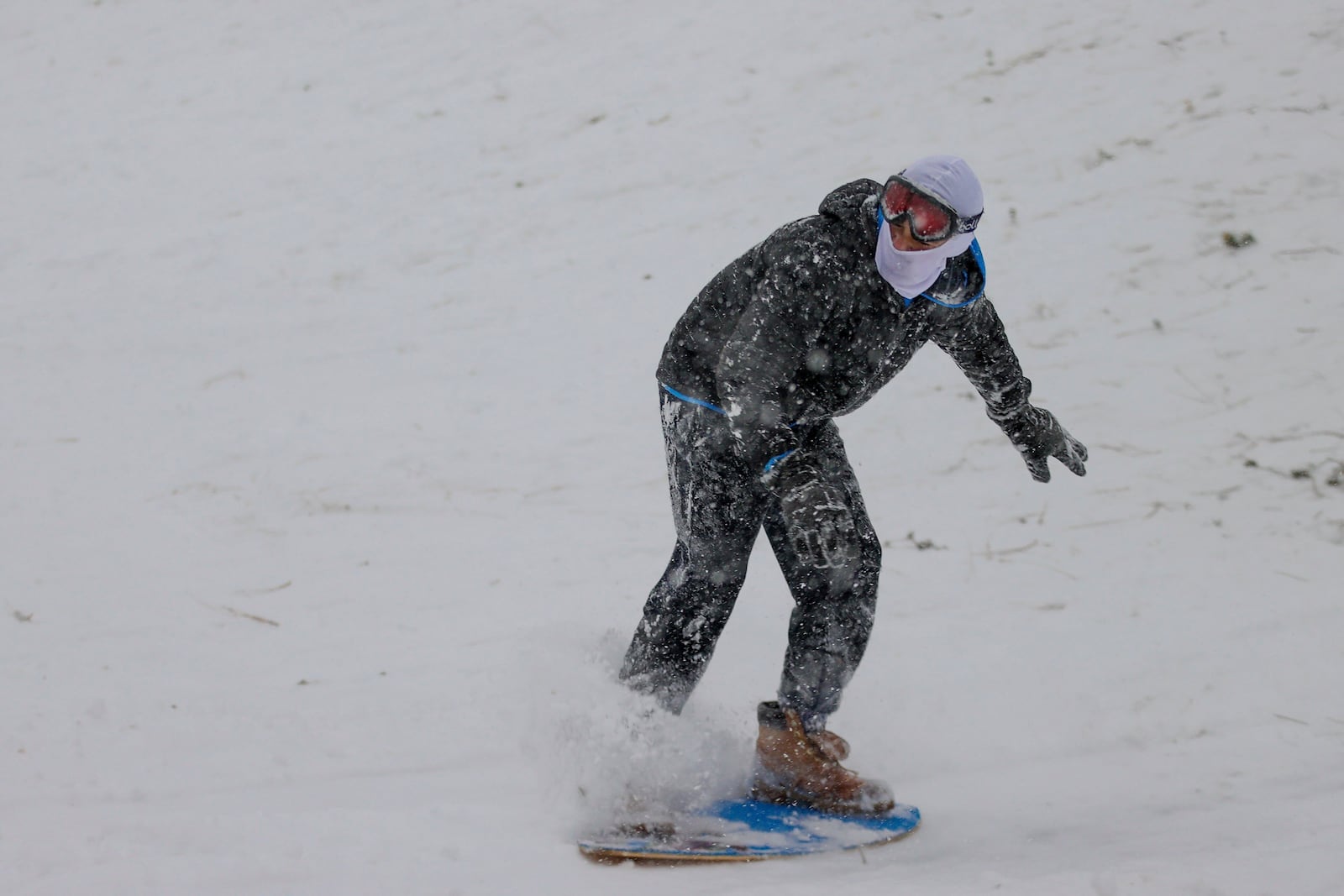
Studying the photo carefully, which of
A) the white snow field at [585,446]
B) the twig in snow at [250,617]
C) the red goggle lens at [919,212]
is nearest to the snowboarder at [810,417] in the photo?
the red goggle lens at [919,212]

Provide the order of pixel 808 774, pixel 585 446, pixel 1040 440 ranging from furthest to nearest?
1. pixel 585 446
2. pixel 1040 440
3. pixel 808 774

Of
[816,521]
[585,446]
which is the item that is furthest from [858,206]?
[585,446]

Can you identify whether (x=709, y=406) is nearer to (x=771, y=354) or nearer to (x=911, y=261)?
(x=771, y=354)

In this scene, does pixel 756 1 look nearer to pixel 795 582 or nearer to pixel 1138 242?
pixel 1138 242

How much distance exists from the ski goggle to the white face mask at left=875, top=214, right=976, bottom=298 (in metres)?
0.03

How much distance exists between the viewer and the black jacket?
253cm

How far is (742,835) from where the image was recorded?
286 cm

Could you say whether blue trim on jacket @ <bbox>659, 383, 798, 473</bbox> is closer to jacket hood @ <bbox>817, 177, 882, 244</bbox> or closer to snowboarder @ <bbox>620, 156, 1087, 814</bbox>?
snowboarder @ <bbox>620, 156, 1087, 814</bbox>

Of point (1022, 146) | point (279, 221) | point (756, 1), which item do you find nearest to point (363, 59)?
point (279, 221)

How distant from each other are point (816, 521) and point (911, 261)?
0.67 meters

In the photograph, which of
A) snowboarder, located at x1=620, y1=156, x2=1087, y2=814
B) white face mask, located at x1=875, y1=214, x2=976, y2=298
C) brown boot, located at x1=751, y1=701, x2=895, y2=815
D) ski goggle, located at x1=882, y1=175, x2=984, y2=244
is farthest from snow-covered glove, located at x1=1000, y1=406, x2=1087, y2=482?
brown boot, located at x1=751, y1=701, x2=895, y2=815

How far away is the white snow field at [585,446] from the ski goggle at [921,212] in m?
1.59

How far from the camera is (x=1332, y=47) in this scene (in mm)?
6102

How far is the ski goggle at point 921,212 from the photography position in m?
2.41
